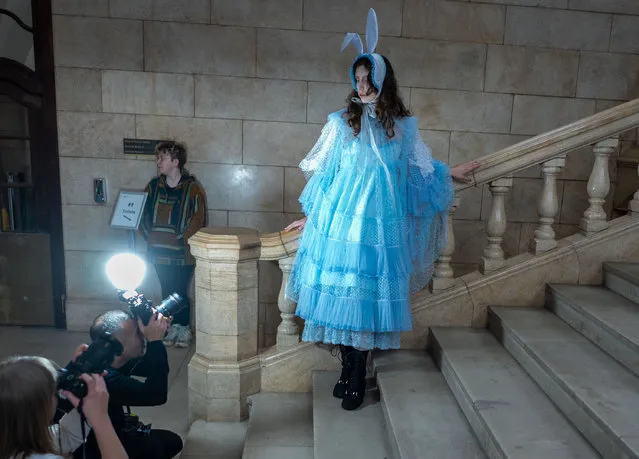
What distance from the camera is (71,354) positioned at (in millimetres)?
3979

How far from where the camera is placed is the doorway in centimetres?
407

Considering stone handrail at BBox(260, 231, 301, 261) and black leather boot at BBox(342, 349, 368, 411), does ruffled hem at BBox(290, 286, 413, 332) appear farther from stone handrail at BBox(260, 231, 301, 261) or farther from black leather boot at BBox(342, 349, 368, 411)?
stone handrail at BBox(260, 231, 301, 261)

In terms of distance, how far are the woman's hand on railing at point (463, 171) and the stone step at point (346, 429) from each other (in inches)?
48.0

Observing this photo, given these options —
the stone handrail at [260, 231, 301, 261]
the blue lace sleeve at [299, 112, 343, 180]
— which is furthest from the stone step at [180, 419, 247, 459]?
the blue lace sleeve at [299, 112, 343, 180]

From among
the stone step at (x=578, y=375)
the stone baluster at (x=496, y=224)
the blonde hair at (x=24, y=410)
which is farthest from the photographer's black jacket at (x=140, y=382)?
the stone baluster at (x=496, y=224)

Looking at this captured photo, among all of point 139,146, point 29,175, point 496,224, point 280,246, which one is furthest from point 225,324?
point 29,175

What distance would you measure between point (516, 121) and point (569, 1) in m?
0.98

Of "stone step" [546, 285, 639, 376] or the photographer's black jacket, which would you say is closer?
the photographer's black jacket

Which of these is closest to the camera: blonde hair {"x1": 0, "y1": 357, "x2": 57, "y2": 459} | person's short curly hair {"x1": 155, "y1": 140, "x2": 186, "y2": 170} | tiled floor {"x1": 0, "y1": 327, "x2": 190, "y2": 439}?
blonde hair {"x1": 0, "y1": 357, "x2": 57, "y2": 459}

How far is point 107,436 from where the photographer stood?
4.98 ft

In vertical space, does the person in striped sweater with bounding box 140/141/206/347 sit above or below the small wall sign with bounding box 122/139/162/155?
below

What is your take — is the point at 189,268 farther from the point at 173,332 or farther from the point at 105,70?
the point at 105,70

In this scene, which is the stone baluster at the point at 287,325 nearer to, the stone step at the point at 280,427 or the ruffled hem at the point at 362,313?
the stone step at the point at 280,427

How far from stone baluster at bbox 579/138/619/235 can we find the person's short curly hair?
280 cm
